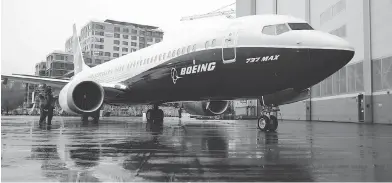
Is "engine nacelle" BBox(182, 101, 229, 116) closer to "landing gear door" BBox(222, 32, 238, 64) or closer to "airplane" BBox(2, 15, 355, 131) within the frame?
"airplane" BBox(2, 15, 355, 131)

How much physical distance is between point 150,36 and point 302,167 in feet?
370

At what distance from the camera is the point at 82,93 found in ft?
41.1

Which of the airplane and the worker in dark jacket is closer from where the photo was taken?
the airplane

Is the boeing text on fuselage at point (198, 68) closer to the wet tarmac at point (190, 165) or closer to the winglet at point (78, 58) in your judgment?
the wet tarmac at point (190, 165)

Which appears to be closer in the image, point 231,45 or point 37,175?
point 37,175

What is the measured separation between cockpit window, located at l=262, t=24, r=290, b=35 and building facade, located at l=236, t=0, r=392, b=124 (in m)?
13.5

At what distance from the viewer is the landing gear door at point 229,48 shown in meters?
9.67

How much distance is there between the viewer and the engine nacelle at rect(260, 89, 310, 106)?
372 inches

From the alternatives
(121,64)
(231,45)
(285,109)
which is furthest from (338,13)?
(231,45)

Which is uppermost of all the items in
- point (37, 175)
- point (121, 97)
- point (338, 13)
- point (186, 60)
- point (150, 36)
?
point (150, 36)

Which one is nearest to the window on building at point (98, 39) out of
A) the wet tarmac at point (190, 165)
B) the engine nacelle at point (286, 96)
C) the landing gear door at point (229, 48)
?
the landing gear door at point (229, 48)

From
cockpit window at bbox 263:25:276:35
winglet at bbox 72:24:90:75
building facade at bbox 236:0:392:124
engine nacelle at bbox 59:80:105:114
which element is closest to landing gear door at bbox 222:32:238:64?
cockpit window at bbox 263:25:276:35

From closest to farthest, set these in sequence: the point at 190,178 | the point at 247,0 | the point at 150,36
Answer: the point at 190,178
the point at 247,0
the point at 150,36

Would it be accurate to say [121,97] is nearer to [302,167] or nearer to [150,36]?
[302,167]
